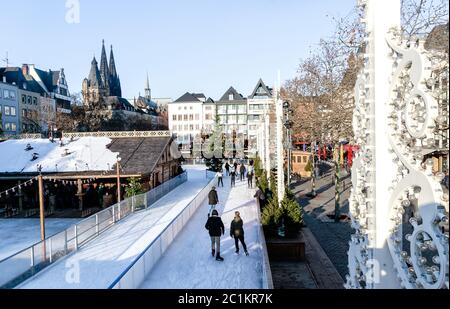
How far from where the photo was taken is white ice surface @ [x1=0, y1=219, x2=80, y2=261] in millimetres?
13702

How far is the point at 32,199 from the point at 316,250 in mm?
15661

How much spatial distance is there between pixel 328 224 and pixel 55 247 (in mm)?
11612

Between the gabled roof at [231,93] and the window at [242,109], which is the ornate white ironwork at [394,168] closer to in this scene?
the window at [242,109]

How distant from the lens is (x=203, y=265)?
33.7ft

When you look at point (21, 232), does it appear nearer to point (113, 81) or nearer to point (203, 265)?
point (203, 265)

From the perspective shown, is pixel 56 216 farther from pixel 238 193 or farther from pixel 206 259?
pixel 206 259

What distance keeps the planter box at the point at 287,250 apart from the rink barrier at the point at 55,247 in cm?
572

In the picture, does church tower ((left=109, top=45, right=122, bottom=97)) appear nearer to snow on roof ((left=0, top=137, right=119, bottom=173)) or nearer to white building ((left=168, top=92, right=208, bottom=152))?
white building ((left=168, top=92, right=208, bottom=152))

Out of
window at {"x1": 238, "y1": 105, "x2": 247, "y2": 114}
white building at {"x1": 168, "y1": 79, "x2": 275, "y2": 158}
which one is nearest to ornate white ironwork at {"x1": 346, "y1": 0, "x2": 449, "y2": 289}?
white building at {"x1": 168, "y1": 79, "x2": 275, "y2": 158}

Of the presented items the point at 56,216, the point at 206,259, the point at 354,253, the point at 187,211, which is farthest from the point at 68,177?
the point at 354,253

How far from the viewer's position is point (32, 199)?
21.5 metres

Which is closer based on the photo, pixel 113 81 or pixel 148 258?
pixel 148 258

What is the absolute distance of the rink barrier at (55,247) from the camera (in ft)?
28.5

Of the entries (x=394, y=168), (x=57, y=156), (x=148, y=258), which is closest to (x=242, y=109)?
(x=57, y=156)
